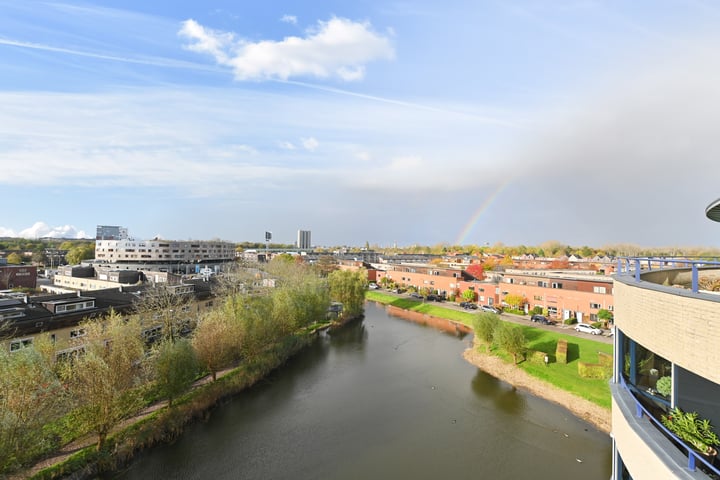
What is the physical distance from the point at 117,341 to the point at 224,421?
6246 mm

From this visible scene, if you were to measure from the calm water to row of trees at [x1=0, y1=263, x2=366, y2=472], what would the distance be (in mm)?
2380

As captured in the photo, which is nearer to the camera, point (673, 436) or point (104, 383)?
point (673, 436)

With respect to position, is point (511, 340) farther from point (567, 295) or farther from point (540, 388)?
point (567, 295)

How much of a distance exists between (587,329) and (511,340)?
10520 mm

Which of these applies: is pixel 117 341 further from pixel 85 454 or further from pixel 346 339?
pixel 346 339

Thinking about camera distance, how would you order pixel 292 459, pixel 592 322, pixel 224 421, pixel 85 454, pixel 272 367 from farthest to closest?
pixel 592 322, pixel 272 367, pixel 224 421, pixel 292 459, pixel 85 454

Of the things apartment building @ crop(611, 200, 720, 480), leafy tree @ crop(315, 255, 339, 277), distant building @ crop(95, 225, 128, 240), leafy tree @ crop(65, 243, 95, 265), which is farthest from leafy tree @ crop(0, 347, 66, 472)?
distant building @ crop(95, 225, 128, 240)

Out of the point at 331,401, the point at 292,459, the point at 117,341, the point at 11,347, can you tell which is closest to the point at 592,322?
the point at 331,401

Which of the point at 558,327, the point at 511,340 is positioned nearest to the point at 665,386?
the point at 511,340

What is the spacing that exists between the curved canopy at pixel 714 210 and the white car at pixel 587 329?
25.4 m

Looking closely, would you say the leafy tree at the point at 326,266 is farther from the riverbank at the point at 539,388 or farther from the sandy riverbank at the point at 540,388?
the sandy riverbank at the point at 540,388

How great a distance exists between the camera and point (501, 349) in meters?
27.8

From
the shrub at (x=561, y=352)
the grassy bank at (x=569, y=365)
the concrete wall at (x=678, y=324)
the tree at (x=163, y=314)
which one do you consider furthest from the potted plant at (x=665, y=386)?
the tree at (x=163, y=314)

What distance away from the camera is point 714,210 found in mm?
7980
